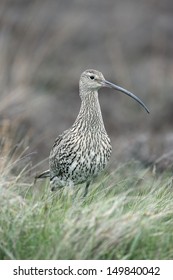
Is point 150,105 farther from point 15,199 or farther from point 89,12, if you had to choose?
point 15,199

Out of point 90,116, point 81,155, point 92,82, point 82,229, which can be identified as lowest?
point 82,229

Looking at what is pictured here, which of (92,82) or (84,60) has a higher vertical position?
(84,60)

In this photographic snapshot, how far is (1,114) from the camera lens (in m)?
11.0

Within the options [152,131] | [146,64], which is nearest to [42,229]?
[152,131]

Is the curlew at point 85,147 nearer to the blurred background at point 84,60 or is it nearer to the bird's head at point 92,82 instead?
the bird's head at point 92,82

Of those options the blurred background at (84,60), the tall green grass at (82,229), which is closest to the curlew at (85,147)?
the tall green grass at (82,229)

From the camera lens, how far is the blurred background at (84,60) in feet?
49.0

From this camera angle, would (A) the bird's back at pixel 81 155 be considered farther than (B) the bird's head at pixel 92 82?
No

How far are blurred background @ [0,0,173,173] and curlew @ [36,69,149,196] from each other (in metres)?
3.62

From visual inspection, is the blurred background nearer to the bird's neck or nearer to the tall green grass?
the bird's neck

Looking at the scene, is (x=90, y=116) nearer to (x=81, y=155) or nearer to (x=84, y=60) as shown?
(x=81, y=155)

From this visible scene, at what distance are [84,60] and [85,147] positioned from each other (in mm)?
10758

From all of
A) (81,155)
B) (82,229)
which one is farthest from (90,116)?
(82,229)

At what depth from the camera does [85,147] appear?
8.02 m
